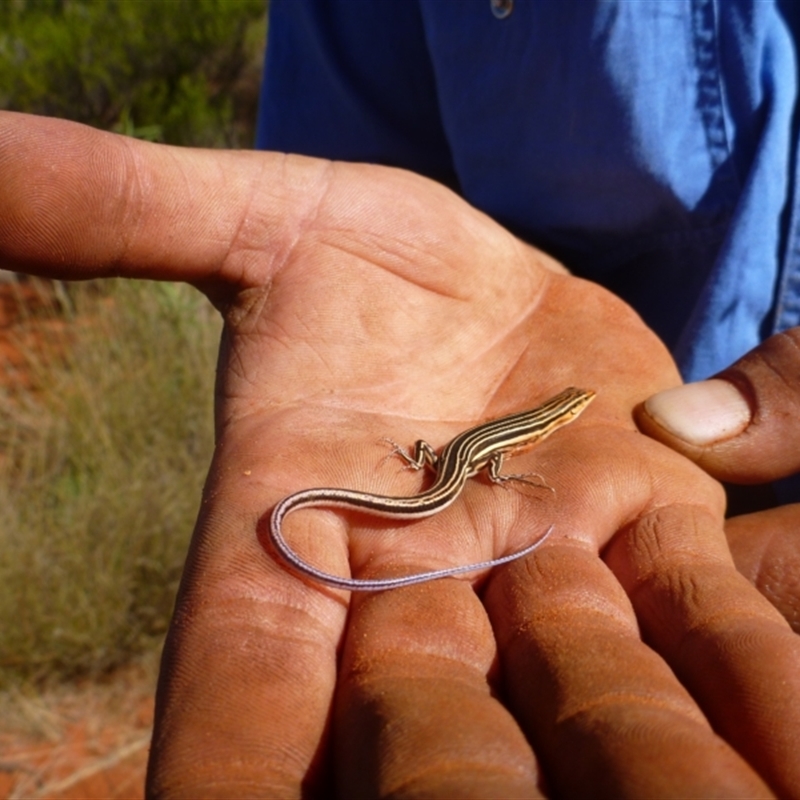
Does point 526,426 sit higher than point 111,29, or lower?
higher

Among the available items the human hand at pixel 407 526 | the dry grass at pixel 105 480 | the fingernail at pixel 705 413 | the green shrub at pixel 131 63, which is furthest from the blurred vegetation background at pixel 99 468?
the fingernail at pixel 705 413

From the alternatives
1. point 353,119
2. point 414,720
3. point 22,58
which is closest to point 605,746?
point 414,720

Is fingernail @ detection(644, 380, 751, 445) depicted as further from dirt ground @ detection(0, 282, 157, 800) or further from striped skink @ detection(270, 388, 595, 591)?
dirt ground @ detection(0, 282, 157, 800)

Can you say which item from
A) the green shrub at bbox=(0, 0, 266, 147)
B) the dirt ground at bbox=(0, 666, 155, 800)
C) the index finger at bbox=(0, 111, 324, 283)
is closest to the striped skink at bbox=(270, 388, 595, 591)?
the index finger at bbox=(0, 111, 324, 283)

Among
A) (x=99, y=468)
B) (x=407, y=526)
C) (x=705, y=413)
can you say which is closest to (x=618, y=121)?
(x=705, y=413)

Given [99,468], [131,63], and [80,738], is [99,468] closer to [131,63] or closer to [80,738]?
[80,738]

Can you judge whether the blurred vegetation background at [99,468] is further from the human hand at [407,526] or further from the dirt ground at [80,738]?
the human hand at [407,526]

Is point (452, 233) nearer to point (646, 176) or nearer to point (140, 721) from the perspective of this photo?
point (646, 176)
